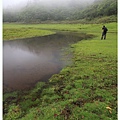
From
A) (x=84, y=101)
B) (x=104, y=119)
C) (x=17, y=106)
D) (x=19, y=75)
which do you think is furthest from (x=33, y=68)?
(x=104, y=119)

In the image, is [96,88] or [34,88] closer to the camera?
[96,88]

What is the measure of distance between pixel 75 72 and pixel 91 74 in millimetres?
1715

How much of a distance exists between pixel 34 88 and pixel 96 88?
5.04 meters

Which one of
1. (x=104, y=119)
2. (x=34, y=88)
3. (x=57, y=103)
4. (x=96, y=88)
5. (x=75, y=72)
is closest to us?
(x=104, y=119)

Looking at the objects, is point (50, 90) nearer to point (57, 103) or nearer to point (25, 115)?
point (57, 103)

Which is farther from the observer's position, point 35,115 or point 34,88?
point 34,88

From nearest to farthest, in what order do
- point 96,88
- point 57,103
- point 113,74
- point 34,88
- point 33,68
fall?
point 57,103 → point 96,88 → point 34,88 → point 113,74 → point 33,68

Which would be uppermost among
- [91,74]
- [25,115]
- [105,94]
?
[91,74]

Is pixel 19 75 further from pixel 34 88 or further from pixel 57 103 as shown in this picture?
pixel 57 103

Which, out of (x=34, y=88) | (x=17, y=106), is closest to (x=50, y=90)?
(x=34, y=88)

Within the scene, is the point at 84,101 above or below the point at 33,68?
below

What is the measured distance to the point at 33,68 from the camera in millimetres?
17219

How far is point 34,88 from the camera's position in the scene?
12.2 metres

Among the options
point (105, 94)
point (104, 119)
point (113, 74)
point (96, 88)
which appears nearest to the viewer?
point (104, 119)
